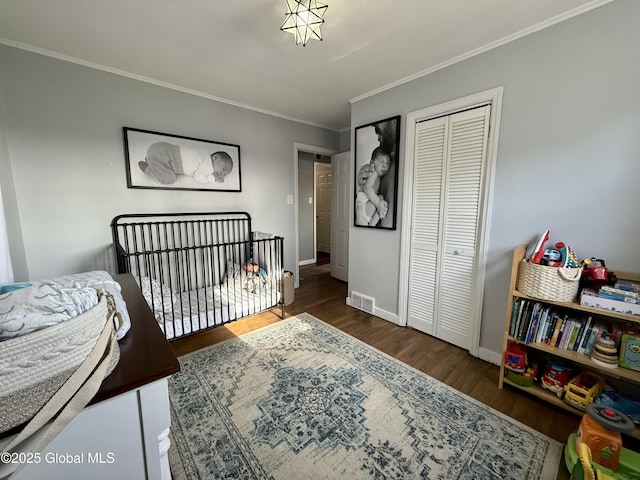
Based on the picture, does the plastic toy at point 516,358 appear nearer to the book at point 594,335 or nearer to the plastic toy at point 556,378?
the plastic toy at point 556,378

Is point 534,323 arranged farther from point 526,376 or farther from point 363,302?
point 363,302

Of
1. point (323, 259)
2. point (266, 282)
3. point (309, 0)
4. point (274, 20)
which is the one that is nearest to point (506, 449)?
point (266, 282)

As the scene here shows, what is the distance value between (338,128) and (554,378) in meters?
3.69

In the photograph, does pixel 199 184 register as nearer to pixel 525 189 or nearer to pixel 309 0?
pixel 309 0

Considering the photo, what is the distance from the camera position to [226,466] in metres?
1.22

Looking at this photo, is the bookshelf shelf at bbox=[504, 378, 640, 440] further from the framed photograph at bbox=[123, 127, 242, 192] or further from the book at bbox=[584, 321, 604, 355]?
the framed photograph at bbox=[123, 127, 242, 192]

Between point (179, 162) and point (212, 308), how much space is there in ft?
4.99

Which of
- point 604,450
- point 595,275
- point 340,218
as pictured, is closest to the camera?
point 604,450

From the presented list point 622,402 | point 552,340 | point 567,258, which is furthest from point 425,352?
point 567,258

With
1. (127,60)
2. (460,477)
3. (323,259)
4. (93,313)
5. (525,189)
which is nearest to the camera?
(93,313)

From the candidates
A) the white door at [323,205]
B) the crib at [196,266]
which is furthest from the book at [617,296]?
the white door at [323,205]

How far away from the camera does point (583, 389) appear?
1.46m

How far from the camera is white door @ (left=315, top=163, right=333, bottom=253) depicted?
5.61 meters

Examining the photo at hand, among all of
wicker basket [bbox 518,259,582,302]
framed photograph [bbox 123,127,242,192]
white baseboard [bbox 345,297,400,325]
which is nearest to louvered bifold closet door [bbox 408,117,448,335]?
white baseboard [bbox 345,297,400,325]
